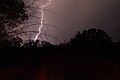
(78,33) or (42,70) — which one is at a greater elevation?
(78,33)

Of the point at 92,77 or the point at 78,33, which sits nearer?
the point at 92,77

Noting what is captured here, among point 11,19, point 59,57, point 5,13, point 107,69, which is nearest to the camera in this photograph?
point 11,19

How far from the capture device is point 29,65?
9.58 metres

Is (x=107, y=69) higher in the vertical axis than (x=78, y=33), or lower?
lower

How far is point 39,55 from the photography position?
1034 cm

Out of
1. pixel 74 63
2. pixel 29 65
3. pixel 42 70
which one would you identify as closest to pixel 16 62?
→ pixel 29 65

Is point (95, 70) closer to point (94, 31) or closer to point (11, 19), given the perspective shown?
point (11, 19)

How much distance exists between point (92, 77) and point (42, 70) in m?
1.50

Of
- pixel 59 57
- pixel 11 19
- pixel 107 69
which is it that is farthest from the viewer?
pixel 59 57

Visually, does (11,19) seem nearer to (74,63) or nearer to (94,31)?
(74,63)

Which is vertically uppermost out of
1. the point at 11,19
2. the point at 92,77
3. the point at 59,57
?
the point at 11,19

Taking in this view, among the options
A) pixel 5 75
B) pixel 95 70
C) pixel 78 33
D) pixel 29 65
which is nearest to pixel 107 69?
pixel 95 70

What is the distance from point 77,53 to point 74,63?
921 millimetres

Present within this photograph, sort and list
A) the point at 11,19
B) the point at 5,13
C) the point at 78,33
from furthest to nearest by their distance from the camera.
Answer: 1. the point at 78,33
2. the point at 5,13
3. the point at 11,19
